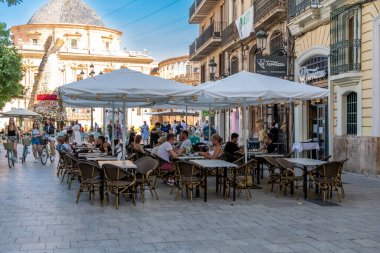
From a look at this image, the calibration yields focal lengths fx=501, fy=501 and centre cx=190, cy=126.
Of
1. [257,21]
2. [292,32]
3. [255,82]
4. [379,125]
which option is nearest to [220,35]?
[257,21]

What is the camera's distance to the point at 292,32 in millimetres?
19547

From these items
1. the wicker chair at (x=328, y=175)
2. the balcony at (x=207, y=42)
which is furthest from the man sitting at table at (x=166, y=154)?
the balcony at (x=207, y=42)

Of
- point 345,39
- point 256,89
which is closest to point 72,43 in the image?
point 345,39

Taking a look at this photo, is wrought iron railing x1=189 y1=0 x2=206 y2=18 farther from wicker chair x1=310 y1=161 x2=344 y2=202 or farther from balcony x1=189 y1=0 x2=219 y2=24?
wicker chair x1=310 y1=161 x2=344 y2=202

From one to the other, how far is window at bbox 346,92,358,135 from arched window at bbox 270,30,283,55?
563 cm

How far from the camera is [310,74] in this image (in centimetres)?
1842

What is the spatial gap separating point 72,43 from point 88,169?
6423 centimetres

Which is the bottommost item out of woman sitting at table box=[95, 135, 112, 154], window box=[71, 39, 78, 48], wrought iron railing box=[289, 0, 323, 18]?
woman sitting at table box=[95, 135, 112, 154]

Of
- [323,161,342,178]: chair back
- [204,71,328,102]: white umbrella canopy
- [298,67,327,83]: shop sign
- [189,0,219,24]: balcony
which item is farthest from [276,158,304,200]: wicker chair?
[189,0,219,24]: balcony

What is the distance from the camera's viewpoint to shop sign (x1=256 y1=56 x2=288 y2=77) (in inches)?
667

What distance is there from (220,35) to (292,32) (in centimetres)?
1144

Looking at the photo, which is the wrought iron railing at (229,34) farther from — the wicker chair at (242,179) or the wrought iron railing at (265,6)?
the wicker chair at (242,179)

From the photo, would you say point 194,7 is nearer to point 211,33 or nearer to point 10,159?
point 211,33

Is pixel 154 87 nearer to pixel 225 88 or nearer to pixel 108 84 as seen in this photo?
pixel 108 84
